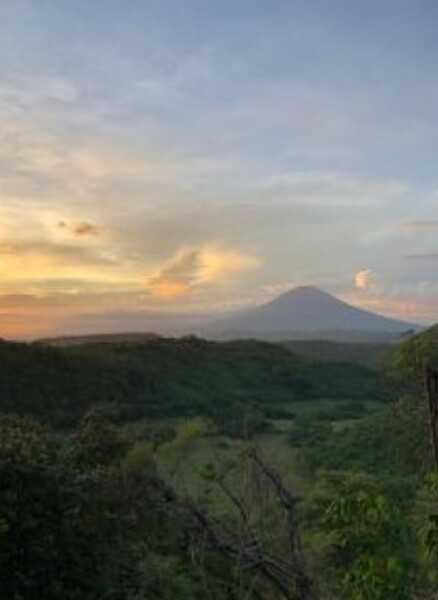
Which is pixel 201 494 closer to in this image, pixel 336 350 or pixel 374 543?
pixel 374 543

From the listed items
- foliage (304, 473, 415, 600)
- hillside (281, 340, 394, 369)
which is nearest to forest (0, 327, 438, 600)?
foliage (304, 473, 415, 600)

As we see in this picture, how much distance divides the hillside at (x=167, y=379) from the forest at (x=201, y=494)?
0.13 metres

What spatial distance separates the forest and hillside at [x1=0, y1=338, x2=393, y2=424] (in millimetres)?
129

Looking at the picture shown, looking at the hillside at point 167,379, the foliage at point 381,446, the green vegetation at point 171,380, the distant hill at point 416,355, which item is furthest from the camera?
the hillside at point 167,379

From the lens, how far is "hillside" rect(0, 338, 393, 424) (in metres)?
30.9

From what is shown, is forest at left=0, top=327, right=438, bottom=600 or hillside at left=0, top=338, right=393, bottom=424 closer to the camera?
forest at left=0, top=327, right=438, bottom=600

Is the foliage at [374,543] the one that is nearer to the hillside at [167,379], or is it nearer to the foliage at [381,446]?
the foliage at [381,446]

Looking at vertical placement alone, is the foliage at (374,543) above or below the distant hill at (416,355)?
below

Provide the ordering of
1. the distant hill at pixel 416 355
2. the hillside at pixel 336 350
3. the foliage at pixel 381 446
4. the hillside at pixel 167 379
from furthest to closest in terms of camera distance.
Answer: the hillside at pixel 336 350 < the hillside at pixel 167 379 < the distant hill at pixel 416 355 < the foliage at pixel 381 446

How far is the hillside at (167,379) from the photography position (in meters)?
30.9

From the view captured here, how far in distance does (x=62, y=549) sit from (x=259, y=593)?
7.67 ft

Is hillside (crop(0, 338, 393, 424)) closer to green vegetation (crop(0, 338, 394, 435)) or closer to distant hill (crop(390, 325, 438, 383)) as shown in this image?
green vegetation (crop(0, 338, 394, 435))

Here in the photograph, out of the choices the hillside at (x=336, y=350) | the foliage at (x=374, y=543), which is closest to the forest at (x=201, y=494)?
the foliage at (x=374, y=543)

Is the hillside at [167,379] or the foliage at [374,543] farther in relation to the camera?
the hillside at [167,379]
